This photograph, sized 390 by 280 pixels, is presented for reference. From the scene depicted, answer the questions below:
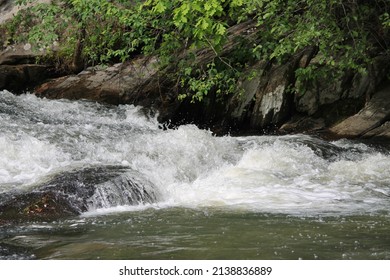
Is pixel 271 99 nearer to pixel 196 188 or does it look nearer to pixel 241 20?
pixel 241 20

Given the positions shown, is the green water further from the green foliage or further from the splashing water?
the green foliage

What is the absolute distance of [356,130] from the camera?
1281 cm

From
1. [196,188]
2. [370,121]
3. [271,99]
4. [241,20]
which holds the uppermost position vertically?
[241,20]

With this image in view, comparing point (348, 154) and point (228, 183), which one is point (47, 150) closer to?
point (228, 183)

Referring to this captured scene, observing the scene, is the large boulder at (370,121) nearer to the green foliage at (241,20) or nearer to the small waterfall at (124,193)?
the green foliage at (241,20)

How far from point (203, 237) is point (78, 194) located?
7.97ft

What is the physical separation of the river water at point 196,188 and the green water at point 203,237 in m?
0.01

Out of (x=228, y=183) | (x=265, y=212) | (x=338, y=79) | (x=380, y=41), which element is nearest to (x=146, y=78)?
(x=338, y=79)

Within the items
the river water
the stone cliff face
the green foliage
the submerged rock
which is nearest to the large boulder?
the stone cliff face

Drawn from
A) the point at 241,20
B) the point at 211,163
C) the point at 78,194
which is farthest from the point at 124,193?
the point at 241,20

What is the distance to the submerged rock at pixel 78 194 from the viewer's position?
7.21 meters

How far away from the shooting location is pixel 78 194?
7699 millimetres

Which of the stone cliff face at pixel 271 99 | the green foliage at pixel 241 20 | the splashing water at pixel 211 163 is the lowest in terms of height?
the splashing water at pixel 211 163

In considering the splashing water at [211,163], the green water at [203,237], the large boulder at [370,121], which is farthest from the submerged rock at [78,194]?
the large boulder at [370,121]
